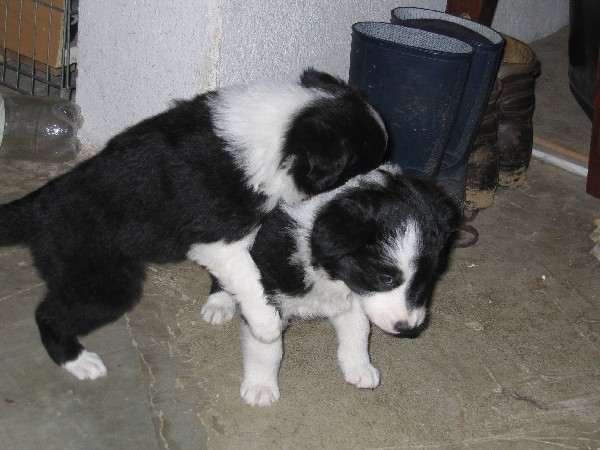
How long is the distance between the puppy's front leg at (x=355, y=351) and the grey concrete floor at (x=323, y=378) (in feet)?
0.19

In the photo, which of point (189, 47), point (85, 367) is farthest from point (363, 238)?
point (189, 47)

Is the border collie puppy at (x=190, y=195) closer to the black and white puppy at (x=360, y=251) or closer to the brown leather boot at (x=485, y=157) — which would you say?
the black and white puppy at (x=360, y=251)

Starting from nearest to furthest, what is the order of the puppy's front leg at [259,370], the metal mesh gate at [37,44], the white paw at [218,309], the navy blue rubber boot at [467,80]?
the puppy's front leg at [259,370], the white paw at [218,309], the navy blue rubber boot at [467,80], the metal mesh gate at [37,44]

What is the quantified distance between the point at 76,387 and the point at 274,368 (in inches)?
29.1

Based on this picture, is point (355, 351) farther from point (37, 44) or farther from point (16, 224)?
point (37, 44)

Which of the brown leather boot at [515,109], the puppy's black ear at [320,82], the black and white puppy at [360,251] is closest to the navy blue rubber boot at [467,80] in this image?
the brown leather boot at [515,109]

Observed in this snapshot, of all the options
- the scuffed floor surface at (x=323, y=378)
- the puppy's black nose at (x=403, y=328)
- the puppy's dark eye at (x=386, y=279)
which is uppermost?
the puppy's dark eye at (x=386, y=279)

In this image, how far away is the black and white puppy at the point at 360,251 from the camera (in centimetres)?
254

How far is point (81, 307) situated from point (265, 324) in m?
0.66

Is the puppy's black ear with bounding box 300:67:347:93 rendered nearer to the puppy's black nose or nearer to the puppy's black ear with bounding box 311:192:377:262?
the puppy's black ear with bounding box 311:192:377:262

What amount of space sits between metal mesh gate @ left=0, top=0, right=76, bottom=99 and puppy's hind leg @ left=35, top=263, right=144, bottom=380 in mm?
2195

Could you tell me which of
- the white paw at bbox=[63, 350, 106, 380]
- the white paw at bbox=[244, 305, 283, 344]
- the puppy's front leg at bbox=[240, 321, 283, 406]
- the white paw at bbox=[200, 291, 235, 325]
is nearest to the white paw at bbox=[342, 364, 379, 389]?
the puppy's front leg at bbox=[240, 321, 283, 406]

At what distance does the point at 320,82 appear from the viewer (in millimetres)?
2955

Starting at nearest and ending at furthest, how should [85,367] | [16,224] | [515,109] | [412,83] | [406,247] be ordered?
[406,247]
[16,224]
[85,367]
[412,83]
[515,109]
